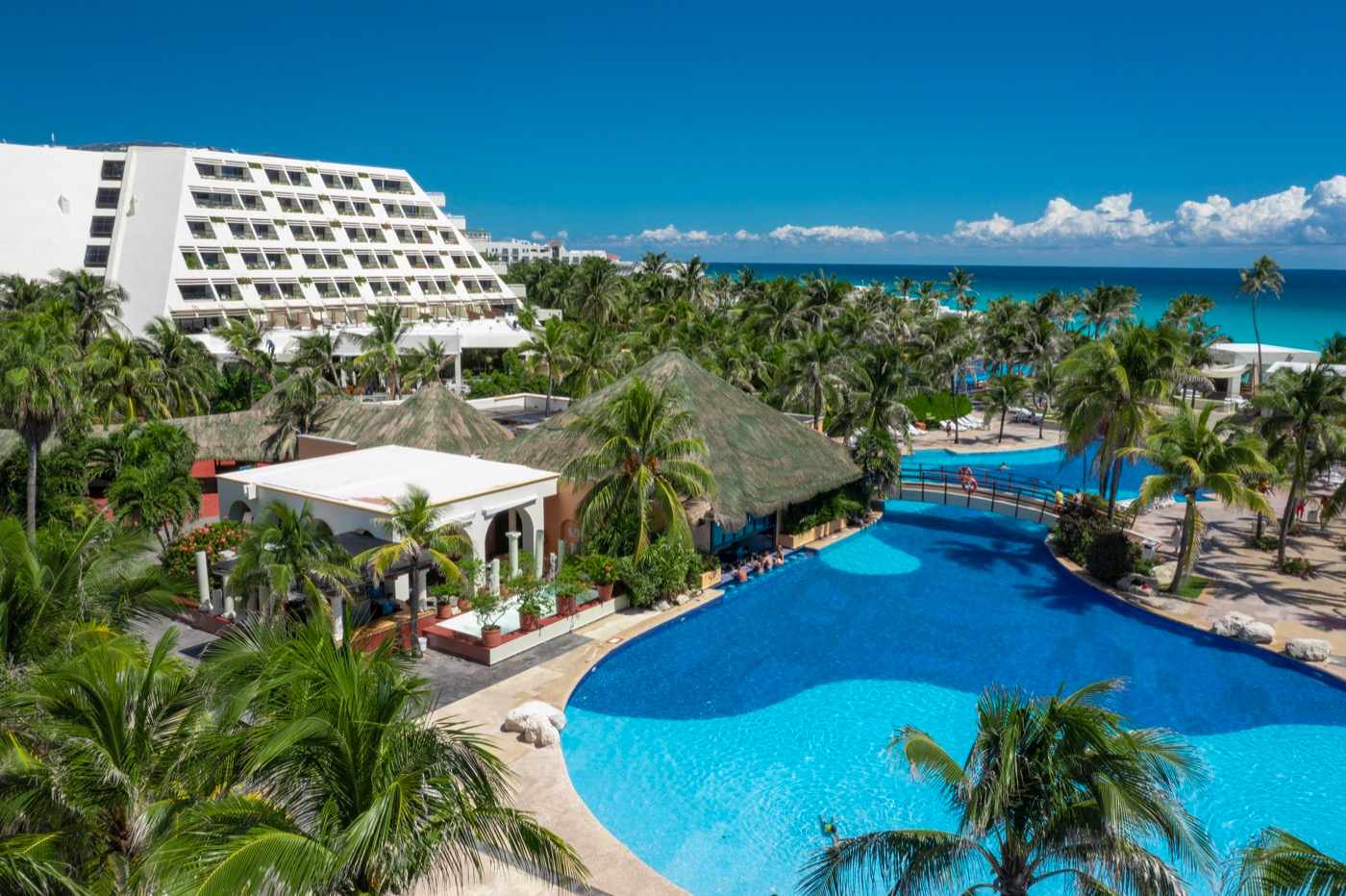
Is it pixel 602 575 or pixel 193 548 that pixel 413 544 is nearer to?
pixel 602 575

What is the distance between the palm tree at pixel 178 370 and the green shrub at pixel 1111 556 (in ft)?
114

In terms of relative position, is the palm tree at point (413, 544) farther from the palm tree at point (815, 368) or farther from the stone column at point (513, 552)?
the palm tree at point (815, 368)

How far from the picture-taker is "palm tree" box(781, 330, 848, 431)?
1395 inches

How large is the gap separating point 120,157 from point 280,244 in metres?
12.5

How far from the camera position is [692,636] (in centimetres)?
2272

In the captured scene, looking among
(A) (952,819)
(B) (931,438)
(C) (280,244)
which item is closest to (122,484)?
(A) (952,819)

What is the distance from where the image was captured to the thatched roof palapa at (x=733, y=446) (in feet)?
86.5

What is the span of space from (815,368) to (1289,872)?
29215mm

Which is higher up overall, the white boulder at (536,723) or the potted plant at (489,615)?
the potted plant at (489,615)

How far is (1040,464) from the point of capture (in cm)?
4450

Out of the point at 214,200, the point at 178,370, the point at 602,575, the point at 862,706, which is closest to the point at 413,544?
the point at 602,575

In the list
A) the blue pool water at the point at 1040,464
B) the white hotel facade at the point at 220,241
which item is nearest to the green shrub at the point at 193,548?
the blue pool water at the point at 1040,464

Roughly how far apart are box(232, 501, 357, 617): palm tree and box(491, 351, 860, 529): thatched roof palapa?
→ 9410 mm

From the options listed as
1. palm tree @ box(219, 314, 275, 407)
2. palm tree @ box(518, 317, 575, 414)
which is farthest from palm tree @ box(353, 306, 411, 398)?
palm tree @ box(518, 317, 575, 414)
